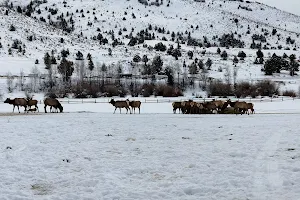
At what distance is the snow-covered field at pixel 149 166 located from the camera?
8086 mm

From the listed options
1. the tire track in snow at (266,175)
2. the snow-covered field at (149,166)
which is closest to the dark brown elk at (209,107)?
the snow-covered field at (149,166)

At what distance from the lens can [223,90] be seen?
99.6m

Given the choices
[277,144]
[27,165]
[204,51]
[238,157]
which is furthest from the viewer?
[204,51]

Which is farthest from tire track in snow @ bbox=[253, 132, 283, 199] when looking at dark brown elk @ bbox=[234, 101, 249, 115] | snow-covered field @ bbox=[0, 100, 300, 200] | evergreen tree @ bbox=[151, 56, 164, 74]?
evergreen tree @ bbox=[151, 56, 164, 74]

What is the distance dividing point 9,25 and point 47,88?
70.3 m

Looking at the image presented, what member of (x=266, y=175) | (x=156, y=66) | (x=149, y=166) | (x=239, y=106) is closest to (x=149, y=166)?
(x=149, y=166)

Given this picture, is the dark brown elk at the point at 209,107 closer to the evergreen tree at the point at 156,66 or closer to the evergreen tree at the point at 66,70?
the evergreen tree at the point at 66,70

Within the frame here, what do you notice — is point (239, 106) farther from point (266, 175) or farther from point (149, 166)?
point (266, 175)

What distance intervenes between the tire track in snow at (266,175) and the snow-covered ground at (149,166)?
0.02m

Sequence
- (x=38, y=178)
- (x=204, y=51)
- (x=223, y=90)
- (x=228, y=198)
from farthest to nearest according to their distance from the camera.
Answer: (x=204, y=51)
(x=223, y=90)
(x=38, y=178)
(x=228, y=198)

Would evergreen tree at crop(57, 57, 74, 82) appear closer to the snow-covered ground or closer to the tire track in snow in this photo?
the snow-covered ground

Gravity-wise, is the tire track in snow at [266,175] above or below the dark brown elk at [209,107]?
below

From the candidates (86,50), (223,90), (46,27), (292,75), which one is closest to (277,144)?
(223,90)

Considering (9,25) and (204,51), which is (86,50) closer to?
(9,25)
